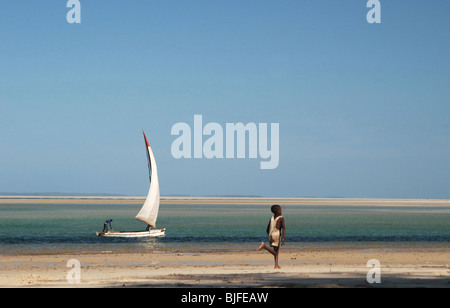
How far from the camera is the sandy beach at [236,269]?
63.2 ft

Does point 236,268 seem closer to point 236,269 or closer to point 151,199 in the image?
point 236,269

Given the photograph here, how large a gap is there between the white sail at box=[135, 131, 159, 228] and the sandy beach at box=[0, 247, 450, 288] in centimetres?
2046

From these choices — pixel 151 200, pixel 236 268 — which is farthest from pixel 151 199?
pixel 236 268

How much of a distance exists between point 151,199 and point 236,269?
33230mm

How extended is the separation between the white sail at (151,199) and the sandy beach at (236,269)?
67.1ft

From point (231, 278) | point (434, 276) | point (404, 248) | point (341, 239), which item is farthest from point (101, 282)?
point (341, 239)

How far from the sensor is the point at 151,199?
190 ft

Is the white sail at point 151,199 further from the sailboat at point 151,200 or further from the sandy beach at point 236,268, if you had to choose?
the sandy beach at point 236,268

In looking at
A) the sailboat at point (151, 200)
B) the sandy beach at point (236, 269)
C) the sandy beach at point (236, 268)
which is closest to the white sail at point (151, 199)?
the sailboat at point (151, 200)

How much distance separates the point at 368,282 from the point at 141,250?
2247 cm

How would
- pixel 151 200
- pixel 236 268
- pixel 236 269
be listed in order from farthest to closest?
pixel 151 200 < pixel 236 268 < pixel 236 269

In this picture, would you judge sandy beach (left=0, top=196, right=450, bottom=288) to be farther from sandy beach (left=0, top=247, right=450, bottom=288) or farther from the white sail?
the white sail

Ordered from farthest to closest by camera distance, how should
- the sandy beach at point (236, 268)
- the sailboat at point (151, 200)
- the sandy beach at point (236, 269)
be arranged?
the sailboat at point (151, 200), the sandy beach at point (236, 268), the sandy beach at point (236, 269)
